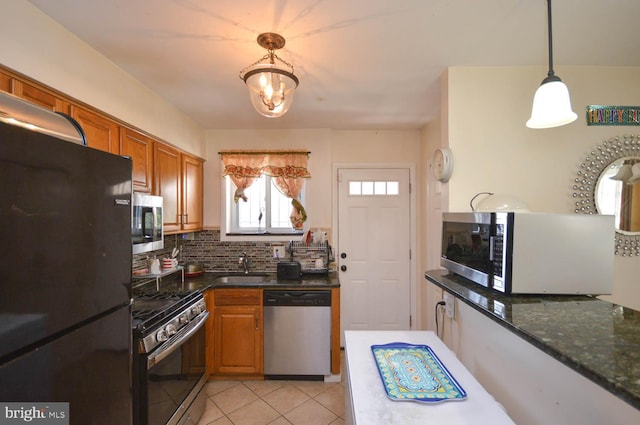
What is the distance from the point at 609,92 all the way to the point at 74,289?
2947mm

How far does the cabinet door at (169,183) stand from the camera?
2.29 m

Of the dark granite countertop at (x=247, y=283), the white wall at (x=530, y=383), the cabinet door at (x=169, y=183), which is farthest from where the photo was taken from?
the dark granite countertop at (x=247, y=283)

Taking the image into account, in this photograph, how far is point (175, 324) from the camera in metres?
Answer: 1.83

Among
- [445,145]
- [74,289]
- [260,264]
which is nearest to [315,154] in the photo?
[260,264]

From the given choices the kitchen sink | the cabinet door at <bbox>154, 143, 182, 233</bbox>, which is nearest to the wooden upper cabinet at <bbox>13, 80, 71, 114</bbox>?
the cabinet door at <bbox>154, 143, 182, 233</bbox>

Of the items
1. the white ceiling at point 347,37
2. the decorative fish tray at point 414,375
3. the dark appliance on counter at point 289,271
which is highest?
the white ceiling at point 347,37

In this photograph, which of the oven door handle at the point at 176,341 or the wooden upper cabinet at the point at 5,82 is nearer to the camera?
the wooden upper cabinet at the point at 5,82

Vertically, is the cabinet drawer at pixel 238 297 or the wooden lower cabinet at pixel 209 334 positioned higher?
the cabinet drawer at pixel 238 297

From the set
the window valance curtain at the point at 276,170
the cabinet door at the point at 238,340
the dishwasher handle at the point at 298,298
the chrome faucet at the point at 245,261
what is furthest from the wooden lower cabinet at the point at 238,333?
the window valance curtain at the point at 276,170

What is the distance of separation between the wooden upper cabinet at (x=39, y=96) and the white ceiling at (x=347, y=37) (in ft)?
1.25

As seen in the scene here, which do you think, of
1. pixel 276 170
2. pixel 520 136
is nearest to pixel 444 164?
pixel 520 136

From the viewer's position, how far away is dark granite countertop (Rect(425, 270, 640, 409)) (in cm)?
60

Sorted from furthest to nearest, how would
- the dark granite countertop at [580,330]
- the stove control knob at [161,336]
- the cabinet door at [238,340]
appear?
the cabinet door at [238,340] → the stove control knob at [161,336] → the dark granite countertop at [580,330]

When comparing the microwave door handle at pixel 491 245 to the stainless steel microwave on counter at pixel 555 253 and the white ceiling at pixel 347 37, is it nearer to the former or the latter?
the stainless steel microwave on counter at pixel 555 253
